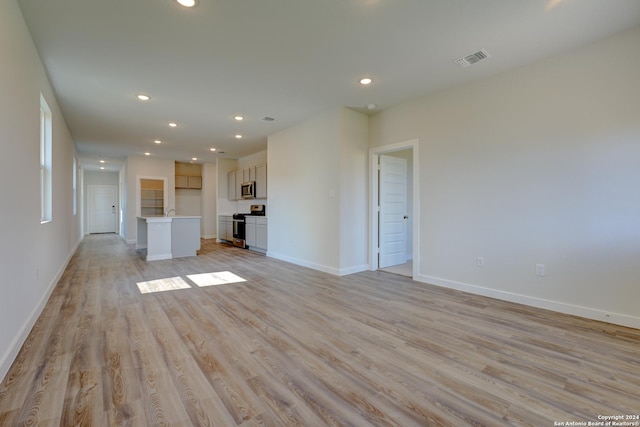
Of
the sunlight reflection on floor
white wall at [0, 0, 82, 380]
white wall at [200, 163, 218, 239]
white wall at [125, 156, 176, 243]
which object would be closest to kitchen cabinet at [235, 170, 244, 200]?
white wall at [200, 163, 218, 239]

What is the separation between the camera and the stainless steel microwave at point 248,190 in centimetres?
778

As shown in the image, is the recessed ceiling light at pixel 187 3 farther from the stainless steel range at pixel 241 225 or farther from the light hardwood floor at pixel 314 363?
the stainless steel range at pixel 241 225

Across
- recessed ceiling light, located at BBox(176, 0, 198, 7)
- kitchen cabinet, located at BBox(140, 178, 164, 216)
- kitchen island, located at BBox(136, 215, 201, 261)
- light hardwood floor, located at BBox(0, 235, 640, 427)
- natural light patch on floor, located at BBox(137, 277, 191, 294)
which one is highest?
recessed ceiling light, located at BBox(176, 0, 198, 7)

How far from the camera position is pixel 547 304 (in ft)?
10.3

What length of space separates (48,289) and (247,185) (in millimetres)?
5035

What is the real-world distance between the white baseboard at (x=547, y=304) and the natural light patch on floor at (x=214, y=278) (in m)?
2.96

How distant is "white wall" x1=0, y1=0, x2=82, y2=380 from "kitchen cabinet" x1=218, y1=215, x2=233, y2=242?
5.35 metres

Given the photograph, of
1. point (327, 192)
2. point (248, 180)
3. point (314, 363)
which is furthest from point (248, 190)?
point (314, 363)

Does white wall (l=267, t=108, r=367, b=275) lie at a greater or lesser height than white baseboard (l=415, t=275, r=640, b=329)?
greater

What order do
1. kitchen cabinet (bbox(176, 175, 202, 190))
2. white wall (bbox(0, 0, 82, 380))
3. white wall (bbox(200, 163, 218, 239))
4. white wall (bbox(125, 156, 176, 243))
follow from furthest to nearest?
white wall (bbox(200, 163, 218, 239)), kitchen cabinet (bbox(176, 175, 202, 190)), white wall (bbox(125, 156, 176, 243)), white wall (bbox(0, 0, 82, 380))

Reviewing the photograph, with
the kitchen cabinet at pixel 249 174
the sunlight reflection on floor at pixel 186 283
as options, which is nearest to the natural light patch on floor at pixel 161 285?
the sunlight reflection on floor at pixel 186 283

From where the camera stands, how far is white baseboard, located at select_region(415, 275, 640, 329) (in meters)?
2.70

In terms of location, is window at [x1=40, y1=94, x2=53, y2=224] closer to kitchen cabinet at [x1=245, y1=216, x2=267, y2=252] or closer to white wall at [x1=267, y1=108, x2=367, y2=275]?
white wall at [x1=267, y1=108, x2=367, y2=275]

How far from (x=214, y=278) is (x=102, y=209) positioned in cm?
1119
